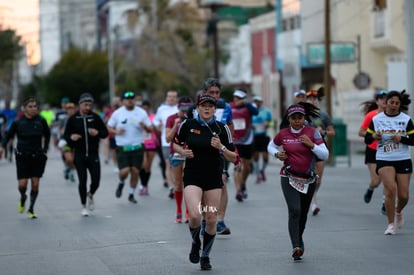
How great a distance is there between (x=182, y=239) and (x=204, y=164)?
99.8 inches

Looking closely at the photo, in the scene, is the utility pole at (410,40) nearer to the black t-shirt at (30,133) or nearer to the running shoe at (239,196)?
the running shoe at (239,196)

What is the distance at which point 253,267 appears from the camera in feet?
35.2

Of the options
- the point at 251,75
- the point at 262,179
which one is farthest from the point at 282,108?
the point at 262,179

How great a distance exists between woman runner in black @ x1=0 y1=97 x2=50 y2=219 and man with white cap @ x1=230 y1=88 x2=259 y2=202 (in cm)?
310

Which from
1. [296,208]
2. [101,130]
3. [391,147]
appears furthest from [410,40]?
[296,208]

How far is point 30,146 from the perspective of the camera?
1652 cm

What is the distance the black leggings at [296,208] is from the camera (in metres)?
11.1

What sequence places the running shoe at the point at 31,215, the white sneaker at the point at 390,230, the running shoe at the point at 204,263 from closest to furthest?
the running shoe at the point at 204,263 → the white sneaker at the point at 390,230 → the running shoe at the point at 31,215

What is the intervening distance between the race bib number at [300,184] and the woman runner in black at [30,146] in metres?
6.32

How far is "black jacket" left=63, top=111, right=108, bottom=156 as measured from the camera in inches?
653

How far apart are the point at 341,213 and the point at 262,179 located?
294 inches

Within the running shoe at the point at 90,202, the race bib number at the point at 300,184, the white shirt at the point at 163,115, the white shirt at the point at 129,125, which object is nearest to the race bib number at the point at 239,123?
the white shirt at the point at 129,125

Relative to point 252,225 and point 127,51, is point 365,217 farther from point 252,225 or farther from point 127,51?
point 127,51

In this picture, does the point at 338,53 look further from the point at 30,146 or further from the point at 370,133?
the point at 370,133
